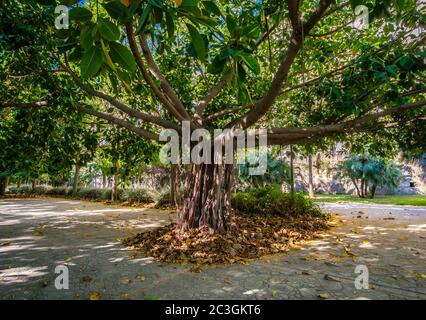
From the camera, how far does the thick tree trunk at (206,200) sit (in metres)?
5.29

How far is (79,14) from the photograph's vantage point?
4.28ft

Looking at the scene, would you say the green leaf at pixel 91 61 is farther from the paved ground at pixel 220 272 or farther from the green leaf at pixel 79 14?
the paved ground at pixel 220 272

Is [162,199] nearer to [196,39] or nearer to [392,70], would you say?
[392,70]

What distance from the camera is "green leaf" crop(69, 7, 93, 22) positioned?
50.6 inches

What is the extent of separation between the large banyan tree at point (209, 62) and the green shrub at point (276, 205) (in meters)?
2.65

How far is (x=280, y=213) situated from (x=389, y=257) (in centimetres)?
418


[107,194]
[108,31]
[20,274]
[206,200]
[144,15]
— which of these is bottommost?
[20,274]

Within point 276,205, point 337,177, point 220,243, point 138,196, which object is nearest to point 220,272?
point 220,243

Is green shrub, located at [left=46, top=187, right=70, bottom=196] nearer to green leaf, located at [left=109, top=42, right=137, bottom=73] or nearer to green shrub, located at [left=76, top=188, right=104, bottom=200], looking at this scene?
green shrub, located at [left=76, top=188, right=104, bottom=200]

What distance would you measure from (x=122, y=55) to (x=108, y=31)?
0.37 feet

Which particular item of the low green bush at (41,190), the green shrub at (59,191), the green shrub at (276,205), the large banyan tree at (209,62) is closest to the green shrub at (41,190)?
the low green bush at (41,190)

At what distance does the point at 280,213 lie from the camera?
27.5ft

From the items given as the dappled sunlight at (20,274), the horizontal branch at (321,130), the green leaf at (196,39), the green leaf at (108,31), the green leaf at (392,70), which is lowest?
the dappled sunlight at (20,274)
